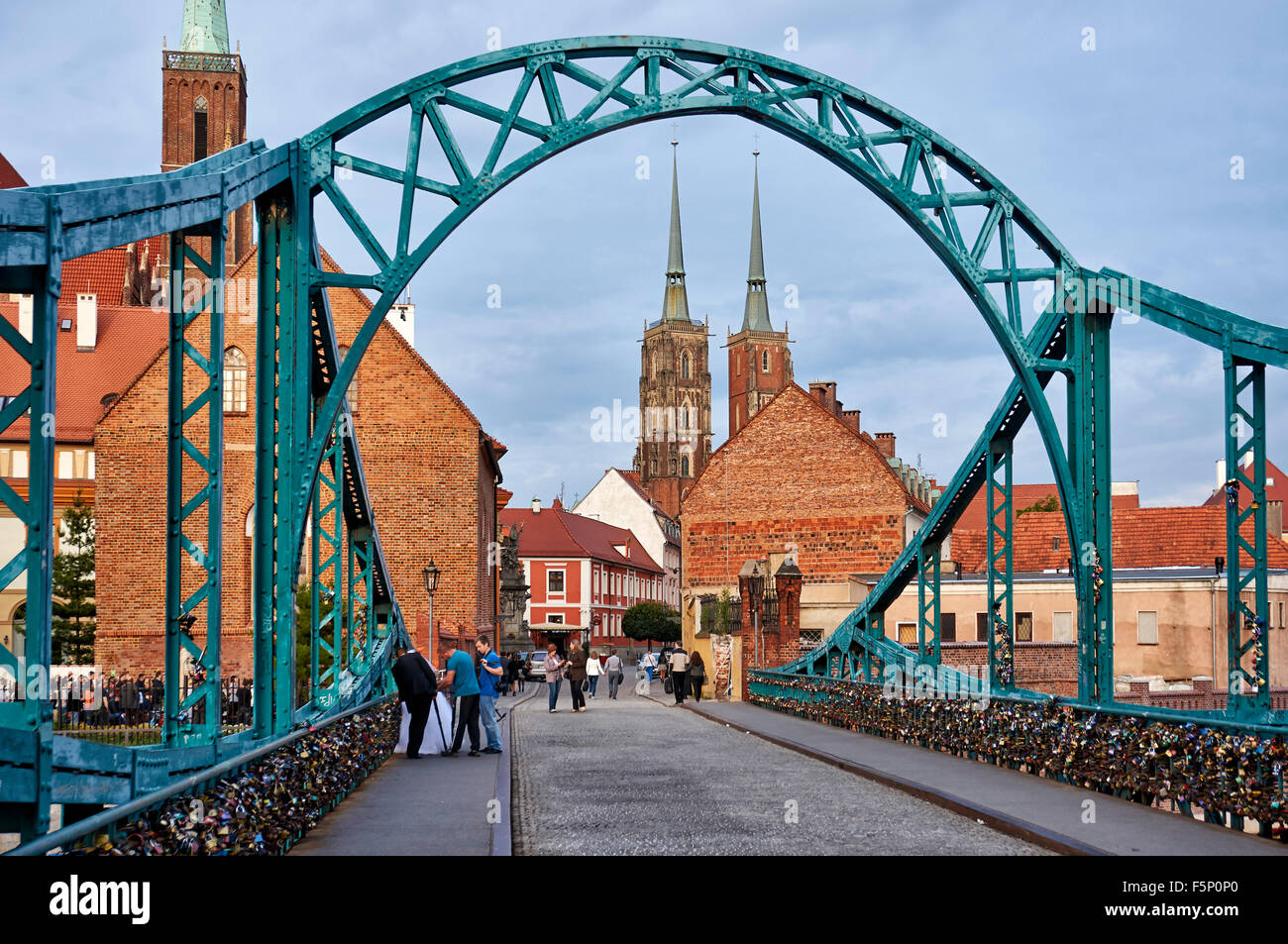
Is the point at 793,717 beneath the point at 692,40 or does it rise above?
beneath

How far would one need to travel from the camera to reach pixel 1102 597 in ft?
45.9

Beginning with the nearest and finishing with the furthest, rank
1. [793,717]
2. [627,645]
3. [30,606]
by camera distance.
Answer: [30,606], [793,717], [627,645]

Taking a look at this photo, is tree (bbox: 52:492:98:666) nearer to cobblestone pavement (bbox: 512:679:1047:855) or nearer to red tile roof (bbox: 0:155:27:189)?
red tile roof (bbox: 0:155:27:189)

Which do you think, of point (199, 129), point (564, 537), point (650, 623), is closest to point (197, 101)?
point (199, 129)

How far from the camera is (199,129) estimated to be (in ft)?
237

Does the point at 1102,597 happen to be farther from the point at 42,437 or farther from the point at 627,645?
the point at 627,645

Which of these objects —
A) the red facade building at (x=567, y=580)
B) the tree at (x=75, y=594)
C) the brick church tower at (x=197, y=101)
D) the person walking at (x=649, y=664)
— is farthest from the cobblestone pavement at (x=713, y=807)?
the red facade building at (x=567, y=580)

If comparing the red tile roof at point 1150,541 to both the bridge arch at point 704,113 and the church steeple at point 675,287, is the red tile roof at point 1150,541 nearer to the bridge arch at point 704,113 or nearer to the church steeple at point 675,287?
the bridge arch at point 704,113

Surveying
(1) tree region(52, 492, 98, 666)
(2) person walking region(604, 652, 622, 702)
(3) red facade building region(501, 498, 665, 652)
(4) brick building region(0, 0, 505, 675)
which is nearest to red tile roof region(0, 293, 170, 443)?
(1) tree region(52, 492, 98, 666)

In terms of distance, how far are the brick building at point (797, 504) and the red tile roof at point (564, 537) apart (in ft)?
100

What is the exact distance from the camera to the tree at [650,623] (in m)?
93.5

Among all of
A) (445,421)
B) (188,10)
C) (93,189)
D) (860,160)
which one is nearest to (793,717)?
(860,160)

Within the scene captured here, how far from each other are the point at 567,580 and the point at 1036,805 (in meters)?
76.8
